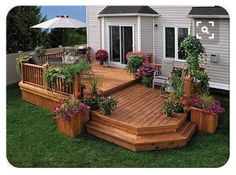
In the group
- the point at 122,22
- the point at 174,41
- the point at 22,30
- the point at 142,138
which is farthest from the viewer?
the point at 22,30

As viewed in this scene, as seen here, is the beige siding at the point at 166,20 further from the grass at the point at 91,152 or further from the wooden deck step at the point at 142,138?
the wooden deck step at the point at 142,138

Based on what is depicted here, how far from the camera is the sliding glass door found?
12793 millimetres

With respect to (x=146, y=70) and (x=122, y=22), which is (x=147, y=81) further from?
(x=122, y=22)

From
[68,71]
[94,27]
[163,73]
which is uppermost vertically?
[94,27]

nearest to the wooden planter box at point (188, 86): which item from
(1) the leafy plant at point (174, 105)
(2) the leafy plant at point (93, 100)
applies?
(1) the leafy plant at point (174, 105)

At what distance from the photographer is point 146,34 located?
1253 cm

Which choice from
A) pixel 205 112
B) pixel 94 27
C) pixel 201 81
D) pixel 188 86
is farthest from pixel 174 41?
pixel 205 112

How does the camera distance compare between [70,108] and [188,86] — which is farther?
[188,86]

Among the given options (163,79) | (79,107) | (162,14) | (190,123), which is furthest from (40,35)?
(190,123)

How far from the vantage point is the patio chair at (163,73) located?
10347 mm

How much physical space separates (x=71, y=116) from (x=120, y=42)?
612cm

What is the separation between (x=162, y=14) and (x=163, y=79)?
327 centimetres

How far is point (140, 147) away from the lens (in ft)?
23.1

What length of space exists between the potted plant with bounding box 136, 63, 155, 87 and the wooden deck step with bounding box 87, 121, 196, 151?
10.9ft
